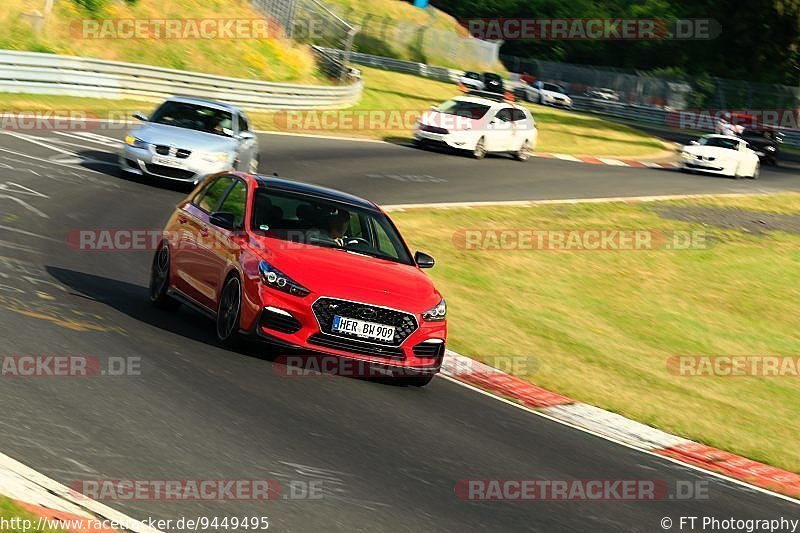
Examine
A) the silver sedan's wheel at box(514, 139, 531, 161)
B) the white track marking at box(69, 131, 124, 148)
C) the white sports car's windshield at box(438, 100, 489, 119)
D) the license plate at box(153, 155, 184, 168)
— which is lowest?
the silver sedan's wheel at box(514, 139, 531, 161)

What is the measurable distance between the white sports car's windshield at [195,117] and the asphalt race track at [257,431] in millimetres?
6456

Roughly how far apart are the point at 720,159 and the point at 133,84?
59.1 feet

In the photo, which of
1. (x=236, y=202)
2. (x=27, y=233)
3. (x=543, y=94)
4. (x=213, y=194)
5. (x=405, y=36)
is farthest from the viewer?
(x=405, y=36)

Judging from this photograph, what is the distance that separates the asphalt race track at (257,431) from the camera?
741 centimetres

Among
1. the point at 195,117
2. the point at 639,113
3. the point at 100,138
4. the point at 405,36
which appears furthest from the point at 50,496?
the point at 405,36

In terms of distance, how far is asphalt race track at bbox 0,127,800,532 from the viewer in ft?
24.3

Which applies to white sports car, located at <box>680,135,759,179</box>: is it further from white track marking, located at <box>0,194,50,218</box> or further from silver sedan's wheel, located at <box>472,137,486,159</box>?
white track marking, located at <box>0,194,50,218</box>

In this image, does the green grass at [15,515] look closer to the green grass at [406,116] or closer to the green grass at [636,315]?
the green grass at [636,315]

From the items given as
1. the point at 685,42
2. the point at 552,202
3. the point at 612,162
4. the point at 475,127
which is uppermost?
the point at 685,42

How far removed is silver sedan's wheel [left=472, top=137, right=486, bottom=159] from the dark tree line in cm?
4885

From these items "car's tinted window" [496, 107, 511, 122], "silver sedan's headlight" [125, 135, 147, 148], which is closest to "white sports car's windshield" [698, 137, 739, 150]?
"car's tinted window" [496, 107, 511, 122]

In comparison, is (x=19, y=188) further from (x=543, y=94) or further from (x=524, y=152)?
(x=543, y=94)

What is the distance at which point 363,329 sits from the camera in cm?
1047

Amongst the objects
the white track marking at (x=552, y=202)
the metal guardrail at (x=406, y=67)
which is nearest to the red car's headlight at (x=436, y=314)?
the white track marking at (x=552, y=202)
